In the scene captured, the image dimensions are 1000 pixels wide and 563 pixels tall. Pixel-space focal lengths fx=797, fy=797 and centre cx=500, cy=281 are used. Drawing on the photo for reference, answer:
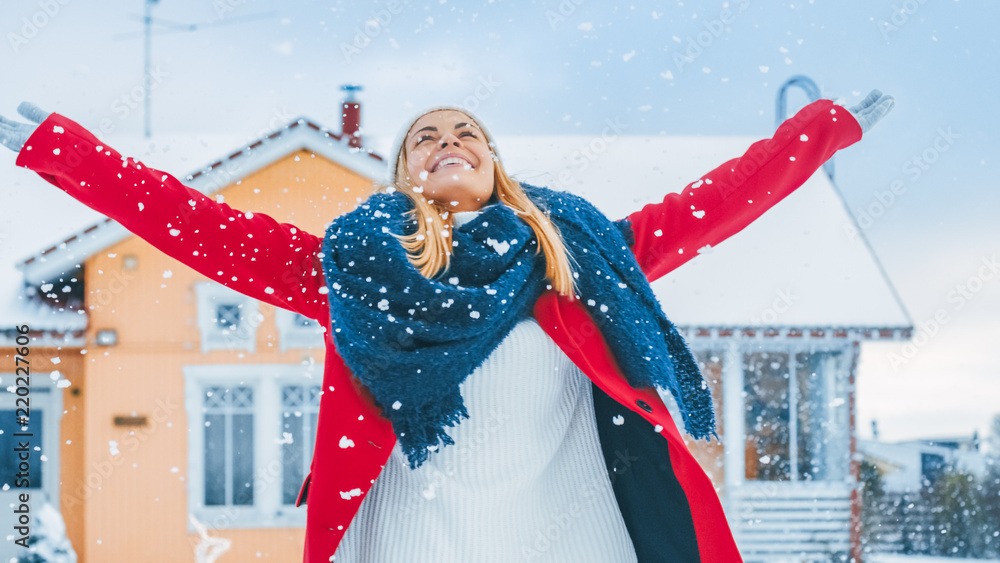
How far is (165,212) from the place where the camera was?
4.98ft

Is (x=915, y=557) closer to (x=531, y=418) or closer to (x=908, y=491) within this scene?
(x=908, y=491)

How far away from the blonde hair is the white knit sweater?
117mm

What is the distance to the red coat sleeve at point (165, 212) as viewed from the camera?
150cm

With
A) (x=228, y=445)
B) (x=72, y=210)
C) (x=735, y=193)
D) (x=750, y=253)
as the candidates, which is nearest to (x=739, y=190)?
(x=735, y=193)

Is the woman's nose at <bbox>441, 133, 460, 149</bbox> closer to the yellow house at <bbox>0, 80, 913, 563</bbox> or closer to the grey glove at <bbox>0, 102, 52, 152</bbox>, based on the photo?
the grey glove at <bbox>0, 102, 52, 152</bbox>

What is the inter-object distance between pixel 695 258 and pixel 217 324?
417cm

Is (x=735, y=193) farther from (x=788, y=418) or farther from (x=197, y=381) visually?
(x=788, y=418)

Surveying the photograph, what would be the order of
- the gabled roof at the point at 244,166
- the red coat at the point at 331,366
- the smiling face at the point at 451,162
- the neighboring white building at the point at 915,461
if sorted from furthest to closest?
the neighboring white building at the point at 915,461 < the gabled roof at the point at 244,166 < the smiling face at the point at 451,162 < the red coat at the point at 331,366

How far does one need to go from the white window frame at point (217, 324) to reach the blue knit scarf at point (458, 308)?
206 inches

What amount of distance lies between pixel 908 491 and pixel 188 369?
742 centimetres

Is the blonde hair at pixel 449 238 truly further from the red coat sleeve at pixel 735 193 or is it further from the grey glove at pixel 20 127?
the grey glove at pixel 20 127

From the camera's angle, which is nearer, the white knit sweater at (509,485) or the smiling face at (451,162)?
the white knit sweater at (509,485)

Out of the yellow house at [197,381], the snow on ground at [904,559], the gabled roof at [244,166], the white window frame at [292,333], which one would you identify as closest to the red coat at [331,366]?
the gabled roof at [244,166]

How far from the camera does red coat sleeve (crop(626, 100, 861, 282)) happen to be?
1807mm
